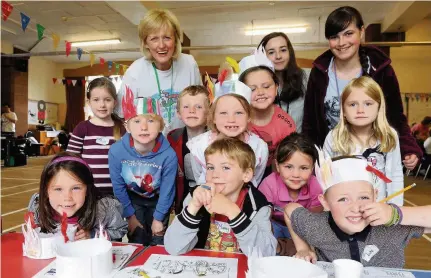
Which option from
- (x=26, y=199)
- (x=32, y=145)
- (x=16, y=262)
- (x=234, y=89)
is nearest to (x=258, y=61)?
(x=234, y=89)

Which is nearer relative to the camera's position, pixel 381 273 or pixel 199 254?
pixel 381 273

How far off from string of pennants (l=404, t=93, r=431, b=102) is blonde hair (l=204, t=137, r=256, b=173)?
9.78m

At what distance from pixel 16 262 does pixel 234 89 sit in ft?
3.97

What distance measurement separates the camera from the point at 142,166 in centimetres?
189

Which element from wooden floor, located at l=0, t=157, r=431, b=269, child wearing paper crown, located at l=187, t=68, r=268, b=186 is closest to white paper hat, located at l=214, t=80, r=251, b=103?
child wearing paper crown, located at l=187, t=68, r=268, b=186

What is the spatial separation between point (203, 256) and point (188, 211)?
190mm

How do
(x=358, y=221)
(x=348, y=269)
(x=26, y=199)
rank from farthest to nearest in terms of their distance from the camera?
(x=26, y=199) → (x=358, y=221) → (x=348, y=269)

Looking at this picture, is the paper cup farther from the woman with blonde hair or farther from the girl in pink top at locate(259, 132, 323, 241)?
the woman with blonde hair

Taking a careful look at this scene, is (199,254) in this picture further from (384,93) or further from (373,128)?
(384,93)

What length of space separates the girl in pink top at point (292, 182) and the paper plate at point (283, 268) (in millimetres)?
823

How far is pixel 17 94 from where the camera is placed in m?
11.0

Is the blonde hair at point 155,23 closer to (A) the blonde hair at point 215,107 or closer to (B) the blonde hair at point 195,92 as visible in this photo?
(B) the blonde hair at point 195,92

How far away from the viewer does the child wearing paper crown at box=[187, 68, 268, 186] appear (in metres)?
1.79

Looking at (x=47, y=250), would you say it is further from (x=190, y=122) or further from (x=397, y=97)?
(x=397, y=97)
